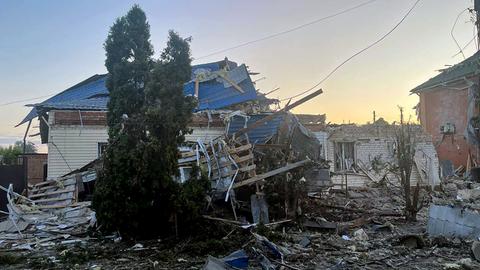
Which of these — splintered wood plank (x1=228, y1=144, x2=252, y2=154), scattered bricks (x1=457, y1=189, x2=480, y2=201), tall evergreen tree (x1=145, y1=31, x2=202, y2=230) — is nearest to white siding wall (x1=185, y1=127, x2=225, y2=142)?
splintered wood plank (x1=228, y1=144, x2=252, y2=154)

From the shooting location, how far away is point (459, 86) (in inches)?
974

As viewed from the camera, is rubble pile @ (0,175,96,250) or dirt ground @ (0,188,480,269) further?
rubble pile @ (0,175,96,250)

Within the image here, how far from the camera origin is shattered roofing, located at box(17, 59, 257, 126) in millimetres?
17172

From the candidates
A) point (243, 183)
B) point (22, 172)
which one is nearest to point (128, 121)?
point (243, 183)

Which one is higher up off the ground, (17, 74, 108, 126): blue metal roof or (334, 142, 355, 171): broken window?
(17, 74, 108, 126): blue metal roof

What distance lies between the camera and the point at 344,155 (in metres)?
22.4

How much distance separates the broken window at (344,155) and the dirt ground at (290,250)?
38.0 ft

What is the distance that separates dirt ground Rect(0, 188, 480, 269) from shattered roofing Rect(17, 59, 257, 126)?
8354mm

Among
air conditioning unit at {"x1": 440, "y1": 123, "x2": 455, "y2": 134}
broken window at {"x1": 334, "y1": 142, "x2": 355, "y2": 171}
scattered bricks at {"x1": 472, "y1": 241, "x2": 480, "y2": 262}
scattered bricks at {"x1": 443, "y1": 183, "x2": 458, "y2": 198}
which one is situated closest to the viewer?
scattered bricks at {"x1": 472, "y1": 241, "x2": 480, "y2": 262}

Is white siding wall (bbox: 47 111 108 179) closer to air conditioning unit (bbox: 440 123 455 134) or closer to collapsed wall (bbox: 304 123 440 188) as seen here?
collapsed wall (bbox: 304 123 440 188)

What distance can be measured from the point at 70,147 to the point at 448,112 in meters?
21.8

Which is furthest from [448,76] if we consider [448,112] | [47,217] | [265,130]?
[47,217]

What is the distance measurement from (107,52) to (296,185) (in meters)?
5.93

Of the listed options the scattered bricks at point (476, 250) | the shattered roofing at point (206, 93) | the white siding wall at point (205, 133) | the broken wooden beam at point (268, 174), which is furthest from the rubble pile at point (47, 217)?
the scattered bricks at point (476, 250)
